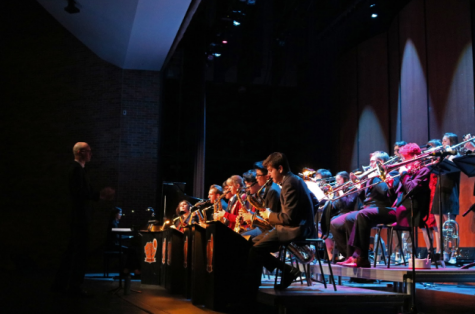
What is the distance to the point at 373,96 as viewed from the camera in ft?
36.0

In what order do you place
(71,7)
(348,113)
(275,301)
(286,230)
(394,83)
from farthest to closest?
(348,113) < (394,83) < (71,7) < (286,230) < (275,301)

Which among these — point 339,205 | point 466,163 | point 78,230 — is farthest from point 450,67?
point 78,230

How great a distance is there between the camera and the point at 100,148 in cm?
1204

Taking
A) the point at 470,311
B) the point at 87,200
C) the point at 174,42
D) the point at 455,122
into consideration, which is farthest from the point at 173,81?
the point at 470,311

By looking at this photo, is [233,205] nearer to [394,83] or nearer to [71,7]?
[394,83]

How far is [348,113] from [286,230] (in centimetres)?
782

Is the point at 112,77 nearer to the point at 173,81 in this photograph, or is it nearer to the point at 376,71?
the point at 173,81

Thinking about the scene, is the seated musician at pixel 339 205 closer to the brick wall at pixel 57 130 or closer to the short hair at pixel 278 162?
the short hair at pixel 278 162

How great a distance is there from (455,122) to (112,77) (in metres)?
7.79

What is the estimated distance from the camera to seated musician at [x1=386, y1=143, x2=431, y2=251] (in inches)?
192

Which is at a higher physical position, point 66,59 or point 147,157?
point 66,59

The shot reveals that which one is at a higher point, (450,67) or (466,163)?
(450,67)

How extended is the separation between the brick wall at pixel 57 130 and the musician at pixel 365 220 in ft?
22.2

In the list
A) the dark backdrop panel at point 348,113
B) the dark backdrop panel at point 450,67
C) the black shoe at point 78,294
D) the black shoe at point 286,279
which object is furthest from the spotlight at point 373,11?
the black shoe at point 78,294
